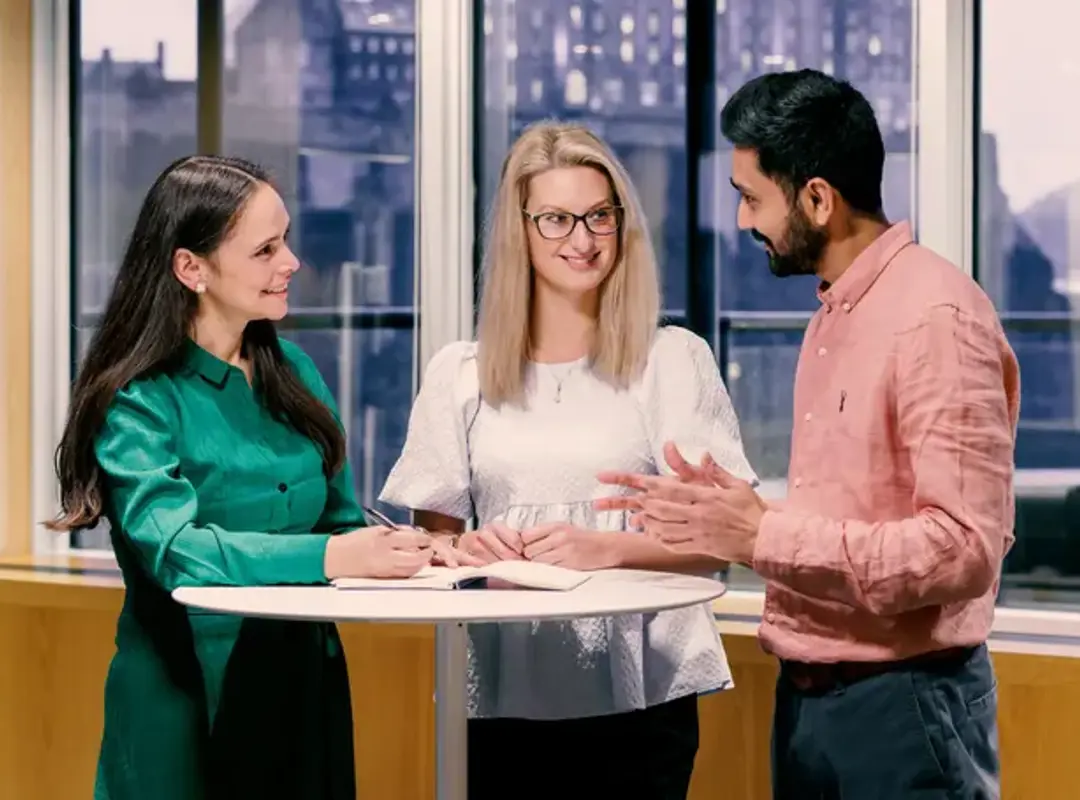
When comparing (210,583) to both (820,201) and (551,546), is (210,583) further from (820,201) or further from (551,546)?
(820,201)

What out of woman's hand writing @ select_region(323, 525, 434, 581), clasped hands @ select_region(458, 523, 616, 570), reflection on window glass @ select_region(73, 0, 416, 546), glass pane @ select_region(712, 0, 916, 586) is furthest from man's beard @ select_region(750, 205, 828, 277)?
reflection on window glass @ select_region(73, 0, 416, 546)

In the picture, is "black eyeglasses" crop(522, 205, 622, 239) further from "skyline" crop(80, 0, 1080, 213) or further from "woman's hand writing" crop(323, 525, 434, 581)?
"skyline" crop(80, 0, 1080, 213)

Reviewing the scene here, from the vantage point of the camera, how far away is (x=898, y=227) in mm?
2018

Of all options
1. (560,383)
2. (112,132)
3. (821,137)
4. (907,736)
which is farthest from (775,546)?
(112,132)

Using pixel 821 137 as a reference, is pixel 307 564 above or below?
below

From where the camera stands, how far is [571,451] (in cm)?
252

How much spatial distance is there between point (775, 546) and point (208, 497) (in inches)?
37.1

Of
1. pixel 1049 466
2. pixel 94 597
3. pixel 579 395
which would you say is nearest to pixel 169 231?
pixel 579 395

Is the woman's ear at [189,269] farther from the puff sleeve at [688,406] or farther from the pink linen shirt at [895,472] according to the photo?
the pink linen shirt at [895,472]

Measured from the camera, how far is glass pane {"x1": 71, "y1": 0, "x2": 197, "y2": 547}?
432cm

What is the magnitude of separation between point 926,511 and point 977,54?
1.85 metres

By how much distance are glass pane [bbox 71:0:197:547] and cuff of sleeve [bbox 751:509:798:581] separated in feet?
9.14

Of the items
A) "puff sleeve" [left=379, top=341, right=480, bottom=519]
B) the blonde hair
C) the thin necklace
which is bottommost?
"puff sleeve" [left=379, top=341, right=480, bottom=519]

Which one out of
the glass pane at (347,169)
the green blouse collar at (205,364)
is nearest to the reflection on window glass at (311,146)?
the glass pane at (347,169)
